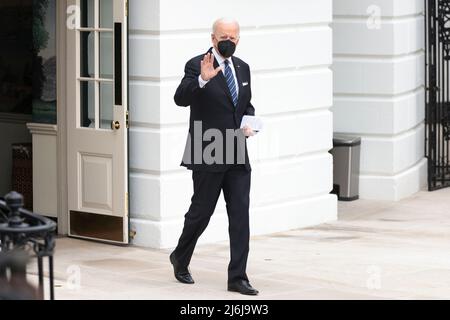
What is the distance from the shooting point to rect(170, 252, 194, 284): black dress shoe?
938 cm

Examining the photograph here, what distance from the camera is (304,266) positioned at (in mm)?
10398

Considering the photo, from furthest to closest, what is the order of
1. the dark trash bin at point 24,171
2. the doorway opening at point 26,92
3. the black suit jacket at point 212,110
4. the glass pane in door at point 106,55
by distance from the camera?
the dark trash bin at point 24,171
the doorway opening at point 26,92
the glass pane in door at point 106,55
the black suit jacket at point 212,110

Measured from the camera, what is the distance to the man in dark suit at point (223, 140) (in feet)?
29.0

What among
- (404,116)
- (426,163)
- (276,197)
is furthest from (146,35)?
(426,163)

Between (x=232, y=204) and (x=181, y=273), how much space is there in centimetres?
81

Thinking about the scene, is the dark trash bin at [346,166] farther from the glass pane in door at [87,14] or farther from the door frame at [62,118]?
the glass pane in door at [87,14]

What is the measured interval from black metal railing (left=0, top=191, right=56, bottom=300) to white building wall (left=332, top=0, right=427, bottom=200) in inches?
330

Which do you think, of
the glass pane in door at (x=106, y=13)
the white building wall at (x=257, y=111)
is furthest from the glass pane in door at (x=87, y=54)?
the white building wall at (x=257, y=111)

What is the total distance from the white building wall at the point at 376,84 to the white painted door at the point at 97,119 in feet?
13.3

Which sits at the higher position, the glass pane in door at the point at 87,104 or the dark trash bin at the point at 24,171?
the glass pane in door at the point at 87,104

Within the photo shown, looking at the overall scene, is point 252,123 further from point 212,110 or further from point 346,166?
point 346,166

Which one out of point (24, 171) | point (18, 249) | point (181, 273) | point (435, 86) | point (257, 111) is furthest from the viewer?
point (435, 86)

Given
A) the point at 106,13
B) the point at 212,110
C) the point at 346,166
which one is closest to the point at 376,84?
the point at 346,166
